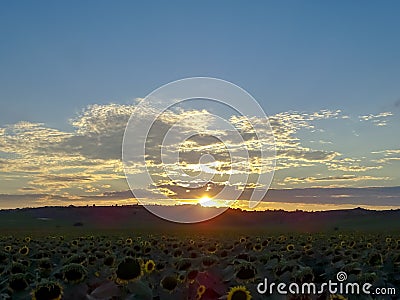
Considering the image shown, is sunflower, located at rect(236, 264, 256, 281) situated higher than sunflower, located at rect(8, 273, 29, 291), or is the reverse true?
sunflower, located at rect(236, 264, 256, 281)

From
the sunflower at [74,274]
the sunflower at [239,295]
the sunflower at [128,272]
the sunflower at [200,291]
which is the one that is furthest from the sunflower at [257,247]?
the sunflower at [128,272]

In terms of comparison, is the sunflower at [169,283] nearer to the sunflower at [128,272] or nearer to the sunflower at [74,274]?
the sunflower at [128,272]

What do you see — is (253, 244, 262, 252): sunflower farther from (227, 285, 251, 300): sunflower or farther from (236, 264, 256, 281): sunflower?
(227, 285, 251, 300): sunflower

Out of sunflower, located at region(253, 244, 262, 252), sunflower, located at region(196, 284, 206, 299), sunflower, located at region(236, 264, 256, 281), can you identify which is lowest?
sunflower, located at region(196, 284, 206, 299)

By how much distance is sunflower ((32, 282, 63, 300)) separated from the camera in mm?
5988

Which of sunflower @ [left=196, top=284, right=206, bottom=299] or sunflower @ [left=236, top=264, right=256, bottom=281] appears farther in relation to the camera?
sunflower @ [left=236, top=264, right=256, bottom=281]

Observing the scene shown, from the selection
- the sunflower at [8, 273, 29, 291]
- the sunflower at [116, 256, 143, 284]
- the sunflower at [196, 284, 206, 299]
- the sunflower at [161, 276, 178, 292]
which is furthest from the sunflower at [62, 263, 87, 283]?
the sunflower at [196, 284, 206, 299]

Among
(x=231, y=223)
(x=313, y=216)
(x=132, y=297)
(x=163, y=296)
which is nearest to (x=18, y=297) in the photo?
(x=163, y=296)

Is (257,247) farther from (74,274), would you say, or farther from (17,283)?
(74,274)

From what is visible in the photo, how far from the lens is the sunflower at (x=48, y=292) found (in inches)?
236

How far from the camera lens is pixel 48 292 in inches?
236

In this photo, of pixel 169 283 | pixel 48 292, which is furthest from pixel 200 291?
pixel 48 292

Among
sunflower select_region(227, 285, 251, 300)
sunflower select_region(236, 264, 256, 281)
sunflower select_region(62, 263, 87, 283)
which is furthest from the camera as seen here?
sunflower select_region(236, 264, 256, 281)

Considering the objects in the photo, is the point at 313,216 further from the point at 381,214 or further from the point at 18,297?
the point at 18,297
